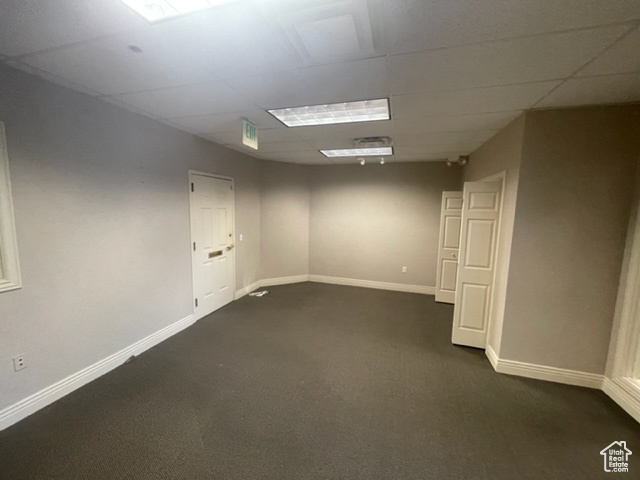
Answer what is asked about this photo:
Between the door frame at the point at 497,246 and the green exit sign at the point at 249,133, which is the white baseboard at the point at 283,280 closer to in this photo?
the green exit sign at the point at 249,133

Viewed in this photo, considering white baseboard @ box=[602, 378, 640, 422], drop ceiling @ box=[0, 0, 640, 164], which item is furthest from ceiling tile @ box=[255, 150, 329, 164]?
white baseboard @ box=[602, 378, 640, 422]

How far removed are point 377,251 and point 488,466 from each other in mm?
3869

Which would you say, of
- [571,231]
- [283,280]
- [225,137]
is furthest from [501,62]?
[283,280]

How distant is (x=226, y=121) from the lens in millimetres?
2799

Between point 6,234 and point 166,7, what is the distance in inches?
74.9

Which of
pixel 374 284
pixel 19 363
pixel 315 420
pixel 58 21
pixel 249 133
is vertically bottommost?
pixel 315 420

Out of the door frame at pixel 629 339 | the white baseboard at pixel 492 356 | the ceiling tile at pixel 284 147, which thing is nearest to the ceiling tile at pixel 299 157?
the ceiling tile at pixel 284 147

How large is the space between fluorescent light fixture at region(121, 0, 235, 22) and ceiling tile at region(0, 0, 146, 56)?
48 mm

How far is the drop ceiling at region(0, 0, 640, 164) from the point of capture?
1226 millimetres

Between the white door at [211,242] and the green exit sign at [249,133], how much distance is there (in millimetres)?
1111

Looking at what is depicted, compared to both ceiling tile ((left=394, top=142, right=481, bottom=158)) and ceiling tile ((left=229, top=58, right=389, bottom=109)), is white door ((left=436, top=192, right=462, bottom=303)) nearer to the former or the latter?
ceiling tile ((left=394, top=142, right=481, bottom=158))

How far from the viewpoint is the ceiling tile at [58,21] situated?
1215 millimetres

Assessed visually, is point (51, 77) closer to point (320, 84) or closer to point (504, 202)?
point (320, 84)

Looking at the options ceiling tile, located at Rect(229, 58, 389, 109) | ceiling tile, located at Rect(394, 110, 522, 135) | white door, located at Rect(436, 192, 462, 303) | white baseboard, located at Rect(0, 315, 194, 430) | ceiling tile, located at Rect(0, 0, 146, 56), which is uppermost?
ceiling tile, located at Rect(394, 110, 522, 135)
